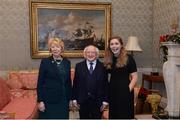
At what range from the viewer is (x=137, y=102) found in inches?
174

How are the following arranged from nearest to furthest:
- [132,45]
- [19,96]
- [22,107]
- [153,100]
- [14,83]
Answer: [22,107] → [153,100] → [19,96] → [14,83] → [132,45]

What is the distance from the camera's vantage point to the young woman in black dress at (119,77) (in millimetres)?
3293

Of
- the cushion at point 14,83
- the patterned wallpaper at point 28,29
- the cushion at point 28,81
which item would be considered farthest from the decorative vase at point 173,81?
the cushion at point 14,83

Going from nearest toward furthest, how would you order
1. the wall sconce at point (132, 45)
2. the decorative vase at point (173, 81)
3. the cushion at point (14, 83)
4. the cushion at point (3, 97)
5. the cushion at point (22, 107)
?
the cushion at point (22, 107), the cushion at point (3, 97), the decorative vase at point (173, 81), the cushion at point (14, 83), the wall sconce at point (132, 45)

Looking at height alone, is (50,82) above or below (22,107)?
above

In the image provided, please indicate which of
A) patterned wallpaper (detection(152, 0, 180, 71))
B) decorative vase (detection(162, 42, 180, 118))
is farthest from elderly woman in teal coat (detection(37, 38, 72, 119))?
patterned wallpaper (detection(152, 0, 180, 71))

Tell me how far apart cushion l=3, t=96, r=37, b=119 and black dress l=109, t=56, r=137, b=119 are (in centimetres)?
122

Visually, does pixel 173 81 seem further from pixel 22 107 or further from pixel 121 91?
pixel 22 107

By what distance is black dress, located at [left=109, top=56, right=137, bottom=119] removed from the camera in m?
3.32

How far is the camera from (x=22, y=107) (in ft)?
14.1

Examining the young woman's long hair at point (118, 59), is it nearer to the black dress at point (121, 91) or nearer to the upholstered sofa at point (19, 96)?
the black dress at point (121, 91)

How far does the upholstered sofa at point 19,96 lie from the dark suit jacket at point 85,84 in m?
0.93

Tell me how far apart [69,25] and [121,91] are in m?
3.34

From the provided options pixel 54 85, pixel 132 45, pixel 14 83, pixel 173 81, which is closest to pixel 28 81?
pixel 14 83
